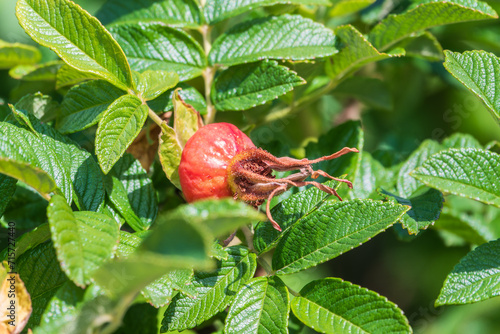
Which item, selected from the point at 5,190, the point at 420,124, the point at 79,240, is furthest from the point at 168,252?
the point at 420,124

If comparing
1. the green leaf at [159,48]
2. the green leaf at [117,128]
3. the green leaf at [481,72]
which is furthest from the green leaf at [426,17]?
the green leaf at [117,128]

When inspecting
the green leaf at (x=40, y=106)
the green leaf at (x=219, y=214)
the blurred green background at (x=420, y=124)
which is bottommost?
the blurred green background at (x=420, y=124)

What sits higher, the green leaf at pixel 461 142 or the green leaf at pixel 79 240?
the green leaf at pixel 79 240

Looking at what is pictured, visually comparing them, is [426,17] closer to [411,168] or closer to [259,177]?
[411,168]

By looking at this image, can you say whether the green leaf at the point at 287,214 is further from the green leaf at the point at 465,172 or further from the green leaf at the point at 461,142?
the green leaf at the point at 461,142

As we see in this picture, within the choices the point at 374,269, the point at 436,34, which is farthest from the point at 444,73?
the point at 374,269

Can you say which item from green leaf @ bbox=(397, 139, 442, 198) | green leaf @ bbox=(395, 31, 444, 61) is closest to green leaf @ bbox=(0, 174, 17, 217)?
green leaf @ bbox=(397, 139, 442, 198)
